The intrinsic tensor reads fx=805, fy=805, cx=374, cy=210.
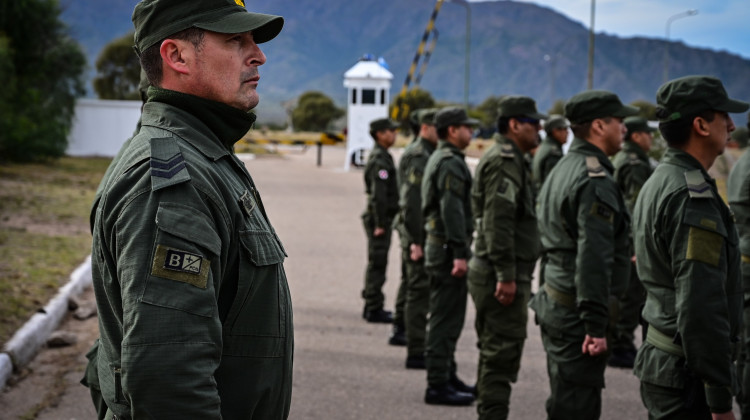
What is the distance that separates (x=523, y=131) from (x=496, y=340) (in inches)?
59.0

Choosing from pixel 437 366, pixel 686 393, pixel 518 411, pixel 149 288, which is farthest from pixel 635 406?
pixel 149 288

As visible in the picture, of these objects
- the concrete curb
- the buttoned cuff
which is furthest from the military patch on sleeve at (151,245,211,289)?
the concrete curb

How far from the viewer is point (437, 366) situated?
596cm

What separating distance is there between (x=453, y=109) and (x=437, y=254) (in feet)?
4.16

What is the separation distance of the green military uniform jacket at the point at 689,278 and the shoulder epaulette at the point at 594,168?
24.3 inches

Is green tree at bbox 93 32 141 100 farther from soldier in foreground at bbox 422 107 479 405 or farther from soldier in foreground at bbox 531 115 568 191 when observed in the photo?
soldier in foreground at bbox 422 107 479 405

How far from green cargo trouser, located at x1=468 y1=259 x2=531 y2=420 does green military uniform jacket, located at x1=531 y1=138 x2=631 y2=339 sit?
0.58 metres

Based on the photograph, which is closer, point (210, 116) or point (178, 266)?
point (178, 266)

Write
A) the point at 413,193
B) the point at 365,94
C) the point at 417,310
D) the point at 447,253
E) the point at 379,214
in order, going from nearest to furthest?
the point at 447,253
the point at 417,310
the point at 413,193
the point at 379,214
the point at 365,94

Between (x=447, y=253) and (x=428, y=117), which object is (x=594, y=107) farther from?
(x=428, y=117)

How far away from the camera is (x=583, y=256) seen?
415cm

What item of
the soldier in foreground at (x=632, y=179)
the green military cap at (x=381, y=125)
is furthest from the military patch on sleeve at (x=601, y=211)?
the green military cap at (x=381, y=125)

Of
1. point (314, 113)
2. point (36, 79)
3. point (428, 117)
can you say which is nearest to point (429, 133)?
point (428, 117)

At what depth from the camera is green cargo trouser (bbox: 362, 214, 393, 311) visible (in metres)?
8.40
